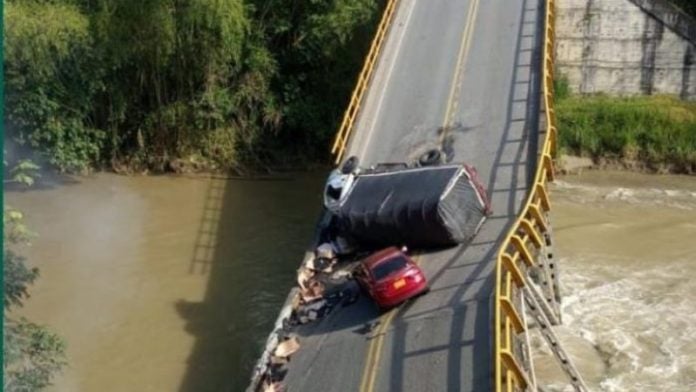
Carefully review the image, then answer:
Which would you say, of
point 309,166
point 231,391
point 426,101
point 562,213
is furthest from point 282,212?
point 231,391

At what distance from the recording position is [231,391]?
1745cm

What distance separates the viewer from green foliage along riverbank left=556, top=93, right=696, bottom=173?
1093 inches

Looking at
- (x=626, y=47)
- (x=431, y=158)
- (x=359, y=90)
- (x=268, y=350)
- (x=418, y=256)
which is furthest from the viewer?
(x=626, y=47)

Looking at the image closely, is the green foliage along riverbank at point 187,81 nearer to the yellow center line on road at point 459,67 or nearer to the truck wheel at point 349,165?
the yellow center line on road at point 459,67

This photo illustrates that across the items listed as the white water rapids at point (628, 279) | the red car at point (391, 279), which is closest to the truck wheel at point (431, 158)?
the red car at point (391, 279)

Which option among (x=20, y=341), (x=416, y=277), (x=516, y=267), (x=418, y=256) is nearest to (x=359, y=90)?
(x=418, y=256)

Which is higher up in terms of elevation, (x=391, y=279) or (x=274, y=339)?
(x=391, y=279)

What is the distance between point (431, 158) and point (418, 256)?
→ 294cm

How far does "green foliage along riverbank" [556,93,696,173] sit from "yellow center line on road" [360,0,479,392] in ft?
15.3

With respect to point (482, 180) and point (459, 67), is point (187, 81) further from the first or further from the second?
point (482, 180)

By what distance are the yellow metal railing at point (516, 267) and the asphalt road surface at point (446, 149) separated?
487mm

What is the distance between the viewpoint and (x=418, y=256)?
681 inches

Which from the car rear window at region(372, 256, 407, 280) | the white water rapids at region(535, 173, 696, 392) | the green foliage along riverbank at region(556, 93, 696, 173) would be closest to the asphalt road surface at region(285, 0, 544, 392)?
the car rear window at region(372, 256, 407, 280)

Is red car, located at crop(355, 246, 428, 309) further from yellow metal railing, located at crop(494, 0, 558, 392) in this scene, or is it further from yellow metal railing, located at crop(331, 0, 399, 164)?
yellow metal railing, located at crop(331, 0, 399, 164)
